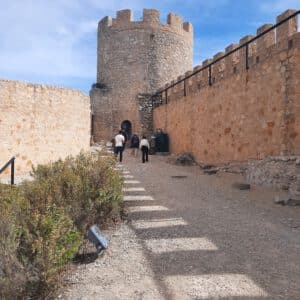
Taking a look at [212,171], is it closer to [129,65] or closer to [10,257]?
[10,257]

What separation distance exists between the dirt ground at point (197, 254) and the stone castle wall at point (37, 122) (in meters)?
5.91

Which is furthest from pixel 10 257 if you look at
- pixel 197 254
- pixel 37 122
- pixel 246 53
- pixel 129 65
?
pixel 129 65

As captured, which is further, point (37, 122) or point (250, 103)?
point (37, 122)

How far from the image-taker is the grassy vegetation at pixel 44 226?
10.5 ft

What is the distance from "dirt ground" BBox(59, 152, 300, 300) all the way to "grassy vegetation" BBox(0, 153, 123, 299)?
312 millimetres

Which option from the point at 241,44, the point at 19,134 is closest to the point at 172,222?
the point at 241,44

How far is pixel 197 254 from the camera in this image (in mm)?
4199

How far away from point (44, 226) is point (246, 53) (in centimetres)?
809

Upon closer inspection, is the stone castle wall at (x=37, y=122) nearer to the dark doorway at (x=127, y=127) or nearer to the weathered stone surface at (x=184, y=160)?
the weathered stone surface at (x=184, y=160)

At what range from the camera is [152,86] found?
950 inches

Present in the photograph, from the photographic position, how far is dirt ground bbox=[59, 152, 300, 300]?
3395 millimetres

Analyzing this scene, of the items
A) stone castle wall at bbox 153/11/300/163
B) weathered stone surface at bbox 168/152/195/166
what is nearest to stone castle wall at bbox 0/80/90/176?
weathered stone surface at bbox 168/152/195/166

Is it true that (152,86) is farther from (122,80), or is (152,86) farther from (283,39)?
(283,39)

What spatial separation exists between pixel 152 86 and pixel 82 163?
17996 mm
